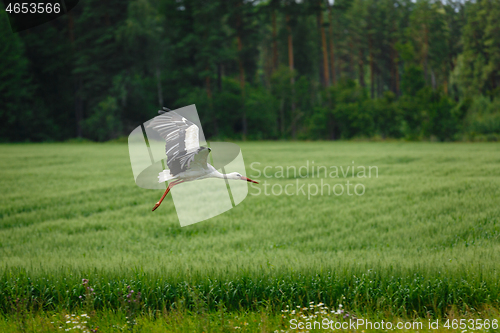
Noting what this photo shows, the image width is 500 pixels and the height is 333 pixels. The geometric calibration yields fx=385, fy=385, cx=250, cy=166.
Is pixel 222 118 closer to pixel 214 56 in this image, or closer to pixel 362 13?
pixel 214 56

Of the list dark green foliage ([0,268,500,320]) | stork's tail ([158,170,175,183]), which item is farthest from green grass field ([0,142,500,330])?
stork's tail ([158,170,175,183])

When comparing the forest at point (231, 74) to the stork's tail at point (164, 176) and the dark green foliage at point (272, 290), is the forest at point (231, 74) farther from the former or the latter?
the stork's tail at point (164, 176)

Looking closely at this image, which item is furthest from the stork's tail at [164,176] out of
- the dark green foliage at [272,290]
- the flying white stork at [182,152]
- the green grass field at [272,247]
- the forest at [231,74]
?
the forest at [231,74]

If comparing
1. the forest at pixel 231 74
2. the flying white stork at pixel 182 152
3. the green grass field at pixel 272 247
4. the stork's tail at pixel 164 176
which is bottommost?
→ the green grass field at pixel 272 247

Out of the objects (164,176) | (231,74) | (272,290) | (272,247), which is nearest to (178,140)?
(164,176)

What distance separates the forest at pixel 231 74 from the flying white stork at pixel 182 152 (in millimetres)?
32695

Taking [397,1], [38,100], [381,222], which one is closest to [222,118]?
[38,100]

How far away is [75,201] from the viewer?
12977 millimetres

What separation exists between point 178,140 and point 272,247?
5.58 m

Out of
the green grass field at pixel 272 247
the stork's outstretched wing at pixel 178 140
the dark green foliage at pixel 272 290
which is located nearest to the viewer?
the stork's outstretched wing at pixel 178 140

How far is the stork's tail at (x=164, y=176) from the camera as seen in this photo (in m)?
2.69

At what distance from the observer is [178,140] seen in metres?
3.03

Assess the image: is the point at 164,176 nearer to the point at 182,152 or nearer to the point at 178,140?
the point at 182,152

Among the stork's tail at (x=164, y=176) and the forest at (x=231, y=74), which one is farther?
the forest at (x=231, y=74)
